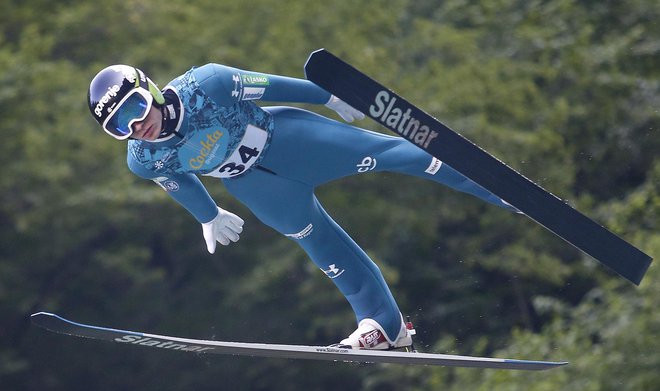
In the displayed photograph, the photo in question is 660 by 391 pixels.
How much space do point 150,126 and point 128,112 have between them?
0.11m

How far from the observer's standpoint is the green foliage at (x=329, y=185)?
1110 cm

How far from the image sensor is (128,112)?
192 inches

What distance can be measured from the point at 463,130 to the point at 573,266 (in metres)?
1.83

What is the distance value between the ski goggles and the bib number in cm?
49

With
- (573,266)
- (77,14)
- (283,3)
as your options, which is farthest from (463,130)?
(77,14)

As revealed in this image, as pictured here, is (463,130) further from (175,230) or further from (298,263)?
(175,230)

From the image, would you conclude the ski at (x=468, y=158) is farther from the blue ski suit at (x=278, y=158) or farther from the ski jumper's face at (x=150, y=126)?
the ski jumper's face at (x=150, y=126)

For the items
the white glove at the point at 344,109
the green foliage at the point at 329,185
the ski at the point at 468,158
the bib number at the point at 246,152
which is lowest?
the green foliage at the point at 329,185

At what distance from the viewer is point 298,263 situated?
1138cm

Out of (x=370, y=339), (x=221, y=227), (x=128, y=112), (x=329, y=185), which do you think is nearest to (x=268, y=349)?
(x=370, y=339)

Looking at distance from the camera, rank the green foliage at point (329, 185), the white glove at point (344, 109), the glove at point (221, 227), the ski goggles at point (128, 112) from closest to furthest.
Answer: the ski goggles at point (128, 112)
the white glove at point (344, 109)
the glove at point (221, 227)
the green foliage at point (329, 185)

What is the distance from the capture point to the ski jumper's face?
16.0ft

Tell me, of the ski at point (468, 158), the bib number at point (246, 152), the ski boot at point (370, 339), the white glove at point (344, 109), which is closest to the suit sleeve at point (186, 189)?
the bib number at point (246, 152)

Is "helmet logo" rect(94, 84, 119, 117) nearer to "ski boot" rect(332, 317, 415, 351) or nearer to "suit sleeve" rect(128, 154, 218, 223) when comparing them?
"suit sleeve" rect(128, 154, 218, 223)
